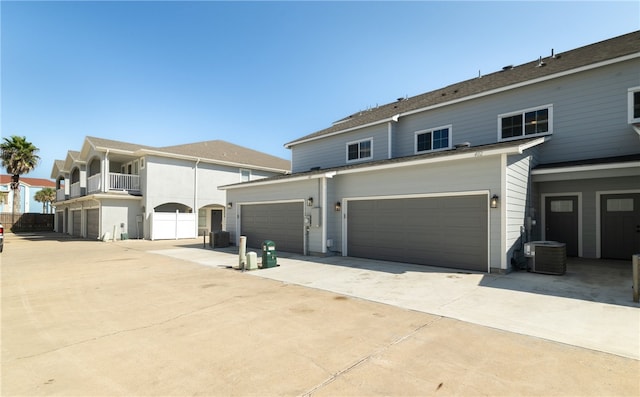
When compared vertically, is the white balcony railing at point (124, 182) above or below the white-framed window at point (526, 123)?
below

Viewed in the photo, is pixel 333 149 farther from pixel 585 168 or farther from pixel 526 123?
pixel 585 168

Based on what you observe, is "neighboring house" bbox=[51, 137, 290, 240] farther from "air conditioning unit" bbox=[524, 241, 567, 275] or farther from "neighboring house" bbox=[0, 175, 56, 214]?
"neighboring house" bbox=[0, 175, 56, 214]

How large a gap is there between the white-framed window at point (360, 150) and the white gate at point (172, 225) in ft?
43.4

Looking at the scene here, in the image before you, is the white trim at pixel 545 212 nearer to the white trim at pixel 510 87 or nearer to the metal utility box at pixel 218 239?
the white trim at pixel 510 87

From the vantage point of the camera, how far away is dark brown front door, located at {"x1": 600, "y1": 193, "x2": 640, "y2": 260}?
9.78 m

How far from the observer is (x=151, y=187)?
2059 cm

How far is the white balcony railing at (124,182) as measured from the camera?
68.3ft

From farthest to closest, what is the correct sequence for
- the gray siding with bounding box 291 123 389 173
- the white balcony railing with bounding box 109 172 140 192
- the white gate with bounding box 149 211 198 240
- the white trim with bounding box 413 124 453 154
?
the white balcony railing with bounding box 109 172 140 192
the white gate with bounding box 149 211 198 240
the gray siding with bounding box 291 123 389 173
the white trim with bounding box 413 124 453 154

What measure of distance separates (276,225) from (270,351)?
408 inches

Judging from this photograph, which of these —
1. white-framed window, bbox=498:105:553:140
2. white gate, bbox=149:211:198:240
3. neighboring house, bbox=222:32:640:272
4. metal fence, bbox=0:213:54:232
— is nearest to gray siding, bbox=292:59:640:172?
neighboring house, bbox=222:32:640:272

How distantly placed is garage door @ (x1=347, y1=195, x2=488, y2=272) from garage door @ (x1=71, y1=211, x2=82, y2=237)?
25.7 m

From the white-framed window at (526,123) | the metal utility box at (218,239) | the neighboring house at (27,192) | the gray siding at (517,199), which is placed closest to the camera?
the gray siding at (517,199)

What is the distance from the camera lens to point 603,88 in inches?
381

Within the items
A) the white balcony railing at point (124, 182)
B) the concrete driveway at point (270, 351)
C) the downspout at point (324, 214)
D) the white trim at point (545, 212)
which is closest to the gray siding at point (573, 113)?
the white trim at point (545, 212)
